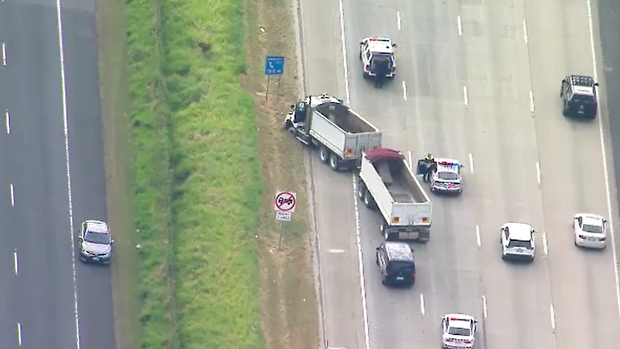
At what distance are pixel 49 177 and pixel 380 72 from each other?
21.4 meters

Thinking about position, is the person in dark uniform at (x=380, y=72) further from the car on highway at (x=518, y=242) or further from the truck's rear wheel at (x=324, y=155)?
the car on highway at (x=518, y=242)

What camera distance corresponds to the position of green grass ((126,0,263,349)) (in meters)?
125

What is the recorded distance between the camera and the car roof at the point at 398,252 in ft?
415

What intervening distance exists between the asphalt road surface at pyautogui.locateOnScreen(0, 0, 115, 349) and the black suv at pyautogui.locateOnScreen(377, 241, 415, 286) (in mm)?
14872

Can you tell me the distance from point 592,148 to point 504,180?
673cm

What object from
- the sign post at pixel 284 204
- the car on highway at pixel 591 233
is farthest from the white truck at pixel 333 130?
the car on highway at pixel 591 233

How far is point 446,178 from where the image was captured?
5276 inches

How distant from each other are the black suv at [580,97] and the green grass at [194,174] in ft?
62.9

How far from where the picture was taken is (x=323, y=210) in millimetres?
132625

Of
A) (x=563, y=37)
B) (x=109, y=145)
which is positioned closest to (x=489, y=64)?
(x=563, y=37)

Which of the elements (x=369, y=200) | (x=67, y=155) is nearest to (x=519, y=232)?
(x=369, y=200)

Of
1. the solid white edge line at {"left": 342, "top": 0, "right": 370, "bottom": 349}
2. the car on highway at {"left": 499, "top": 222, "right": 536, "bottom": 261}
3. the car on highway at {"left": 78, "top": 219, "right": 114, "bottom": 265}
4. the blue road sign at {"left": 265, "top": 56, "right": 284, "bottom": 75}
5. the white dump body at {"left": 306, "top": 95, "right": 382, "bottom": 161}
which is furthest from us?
the blue road sign at {"left": 265, "top": 56, "right": 284, "bottom": 75}

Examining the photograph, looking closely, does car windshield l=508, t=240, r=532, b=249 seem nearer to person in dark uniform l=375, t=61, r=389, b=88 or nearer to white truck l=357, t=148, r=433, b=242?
white truck l=357, t=148, r=433, b=242

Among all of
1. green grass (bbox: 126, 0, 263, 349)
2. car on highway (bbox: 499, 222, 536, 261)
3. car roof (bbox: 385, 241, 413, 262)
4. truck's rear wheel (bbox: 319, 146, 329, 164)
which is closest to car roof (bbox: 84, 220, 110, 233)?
green grass (bbox: 126, 0, 263, 349)
